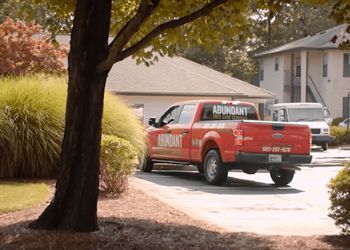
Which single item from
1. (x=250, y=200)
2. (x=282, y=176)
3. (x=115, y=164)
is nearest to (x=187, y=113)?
(x=282, y=176)

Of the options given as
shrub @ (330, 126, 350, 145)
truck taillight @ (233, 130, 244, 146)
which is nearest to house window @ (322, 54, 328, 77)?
shrub @ (330, 126, 350, 145)

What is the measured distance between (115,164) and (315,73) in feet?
118

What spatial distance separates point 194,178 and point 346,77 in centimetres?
2971

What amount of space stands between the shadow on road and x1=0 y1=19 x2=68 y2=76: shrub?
5.03m

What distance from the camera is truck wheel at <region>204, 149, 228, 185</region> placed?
1431 centimetres

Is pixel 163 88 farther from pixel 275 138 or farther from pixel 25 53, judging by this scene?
pixel 275 138

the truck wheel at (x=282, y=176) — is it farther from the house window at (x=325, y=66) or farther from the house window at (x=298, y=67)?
the house window at (x=298, y=67)

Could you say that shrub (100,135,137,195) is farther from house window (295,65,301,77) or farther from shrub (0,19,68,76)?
house window (295,65,301,77)

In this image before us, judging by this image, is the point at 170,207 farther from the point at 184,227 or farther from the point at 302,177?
the point at 302,177

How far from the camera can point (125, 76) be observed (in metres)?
27.9

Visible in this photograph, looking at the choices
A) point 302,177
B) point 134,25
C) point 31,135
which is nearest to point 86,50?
point 134,25

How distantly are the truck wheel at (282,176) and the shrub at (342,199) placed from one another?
7.54m

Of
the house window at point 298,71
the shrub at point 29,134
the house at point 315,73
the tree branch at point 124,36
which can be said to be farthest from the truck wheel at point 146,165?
the house window at point 298,71

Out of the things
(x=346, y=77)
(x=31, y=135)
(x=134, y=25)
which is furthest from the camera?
(x=346, y=77)
